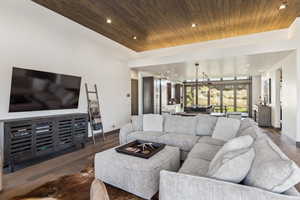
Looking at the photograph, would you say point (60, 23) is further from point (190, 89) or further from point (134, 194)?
point (190, 89)

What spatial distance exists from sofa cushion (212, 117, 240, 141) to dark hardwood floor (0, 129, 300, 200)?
115 cm

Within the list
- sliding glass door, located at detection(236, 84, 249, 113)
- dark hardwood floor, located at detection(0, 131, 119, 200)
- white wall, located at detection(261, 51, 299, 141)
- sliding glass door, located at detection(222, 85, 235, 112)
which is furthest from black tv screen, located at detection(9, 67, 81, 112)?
sliding glass door, located at detection(236, 84, 249, 113)

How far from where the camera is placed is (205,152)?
237 cm

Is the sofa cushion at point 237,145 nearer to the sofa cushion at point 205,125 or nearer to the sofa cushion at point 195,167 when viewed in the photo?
the sofa cushion at point 195,167

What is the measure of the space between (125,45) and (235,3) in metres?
3.94

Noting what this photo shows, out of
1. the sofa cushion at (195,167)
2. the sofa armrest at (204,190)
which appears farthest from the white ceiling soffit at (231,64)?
the sofa armrest at (204,190)

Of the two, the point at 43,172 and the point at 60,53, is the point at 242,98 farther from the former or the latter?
the point at 43,172

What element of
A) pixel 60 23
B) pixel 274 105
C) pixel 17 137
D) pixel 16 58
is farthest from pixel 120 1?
pixel 274 105

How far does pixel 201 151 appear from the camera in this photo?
2.41 metres

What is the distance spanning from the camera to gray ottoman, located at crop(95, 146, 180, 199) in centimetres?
198

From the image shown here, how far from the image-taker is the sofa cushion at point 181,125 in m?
3.69

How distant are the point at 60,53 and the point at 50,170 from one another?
2.77 m

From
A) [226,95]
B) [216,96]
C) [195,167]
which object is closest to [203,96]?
[216,96]

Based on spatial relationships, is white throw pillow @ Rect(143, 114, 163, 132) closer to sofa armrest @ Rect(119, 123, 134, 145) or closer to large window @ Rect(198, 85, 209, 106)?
sofa armrest @ Rect(119, 123, 134, 145)
